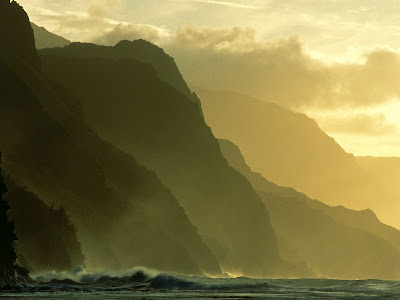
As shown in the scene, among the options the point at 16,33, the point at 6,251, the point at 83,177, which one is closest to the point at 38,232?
the point at 6,251

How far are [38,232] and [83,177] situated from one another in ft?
129

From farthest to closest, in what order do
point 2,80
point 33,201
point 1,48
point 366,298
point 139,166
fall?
point 139,166 < point 1,48 < point 2,80 < point 33,201 < point 366,298

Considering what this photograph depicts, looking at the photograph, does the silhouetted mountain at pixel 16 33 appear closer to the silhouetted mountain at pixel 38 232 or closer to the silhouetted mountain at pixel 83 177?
the silhouetted mountain at pixel 83 177

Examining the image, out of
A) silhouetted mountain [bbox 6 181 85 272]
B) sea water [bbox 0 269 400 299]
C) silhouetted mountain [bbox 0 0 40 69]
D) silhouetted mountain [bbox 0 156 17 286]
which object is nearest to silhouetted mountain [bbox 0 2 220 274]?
silhouetted mountain [bbox 0 0 40 69]

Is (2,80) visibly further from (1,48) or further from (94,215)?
(94,215)

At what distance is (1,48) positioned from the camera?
145625mm

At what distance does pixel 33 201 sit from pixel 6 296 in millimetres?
48783

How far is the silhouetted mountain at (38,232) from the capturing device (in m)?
96.8

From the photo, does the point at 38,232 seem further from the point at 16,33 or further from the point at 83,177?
the point at 16,33

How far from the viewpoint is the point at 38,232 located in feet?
327

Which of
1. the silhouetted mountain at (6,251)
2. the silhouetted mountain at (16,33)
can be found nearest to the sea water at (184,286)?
the silhouetted mountain at (6,251)

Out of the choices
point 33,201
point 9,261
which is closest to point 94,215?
point 33,201

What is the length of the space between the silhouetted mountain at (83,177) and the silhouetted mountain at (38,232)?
12253mm

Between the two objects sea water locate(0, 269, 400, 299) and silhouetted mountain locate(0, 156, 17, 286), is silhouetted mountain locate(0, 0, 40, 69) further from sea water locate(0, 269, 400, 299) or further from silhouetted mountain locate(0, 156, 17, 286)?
silhouetted mountain locate(0, 156, 17, 286)
